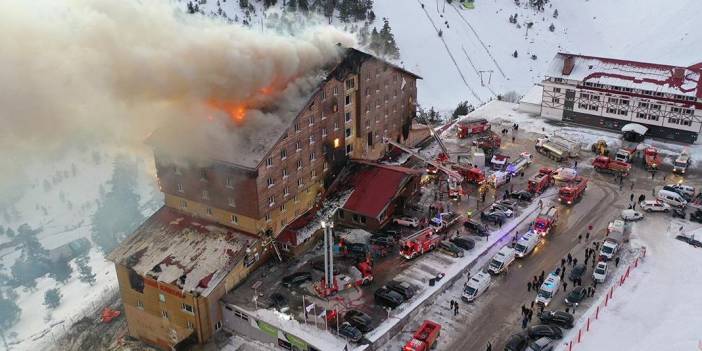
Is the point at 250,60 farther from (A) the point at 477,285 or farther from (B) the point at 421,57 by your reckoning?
(B) the point at 421,57

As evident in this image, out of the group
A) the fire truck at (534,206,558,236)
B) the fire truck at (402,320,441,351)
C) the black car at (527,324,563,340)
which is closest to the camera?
the fire truck at (402,320,441,351)

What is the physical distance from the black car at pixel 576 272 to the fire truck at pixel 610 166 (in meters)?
20.4

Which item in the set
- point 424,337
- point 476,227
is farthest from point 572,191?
point 424,337

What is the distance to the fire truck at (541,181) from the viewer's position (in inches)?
2286

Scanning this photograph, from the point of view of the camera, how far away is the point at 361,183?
174 ft

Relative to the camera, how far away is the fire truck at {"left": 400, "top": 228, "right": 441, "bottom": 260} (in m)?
47.7

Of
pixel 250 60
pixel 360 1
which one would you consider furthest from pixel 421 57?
pixel 250 60

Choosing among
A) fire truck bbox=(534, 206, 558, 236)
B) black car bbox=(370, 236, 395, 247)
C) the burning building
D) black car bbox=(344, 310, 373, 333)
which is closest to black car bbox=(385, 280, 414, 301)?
black car bbox=(344, 310, 373, 333)

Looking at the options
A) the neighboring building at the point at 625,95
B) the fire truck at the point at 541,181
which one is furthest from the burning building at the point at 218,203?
the neighboring building at the point at 625,95

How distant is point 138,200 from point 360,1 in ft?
219

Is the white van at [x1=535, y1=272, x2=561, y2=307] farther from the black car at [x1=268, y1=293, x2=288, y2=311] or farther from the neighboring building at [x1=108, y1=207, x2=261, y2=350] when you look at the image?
the neighboring building at [x1=108, y1=207, x2=261, y2=350]

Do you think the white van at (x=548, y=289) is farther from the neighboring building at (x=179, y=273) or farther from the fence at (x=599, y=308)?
the neighboring building at (x=179, y=273)

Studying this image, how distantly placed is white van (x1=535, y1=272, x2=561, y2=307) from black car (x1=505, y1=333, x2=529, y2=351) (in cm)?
405

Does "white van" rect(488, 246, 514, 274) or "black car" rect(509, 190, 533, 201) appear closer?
"white van" rect(488, 246, 514, 274)
